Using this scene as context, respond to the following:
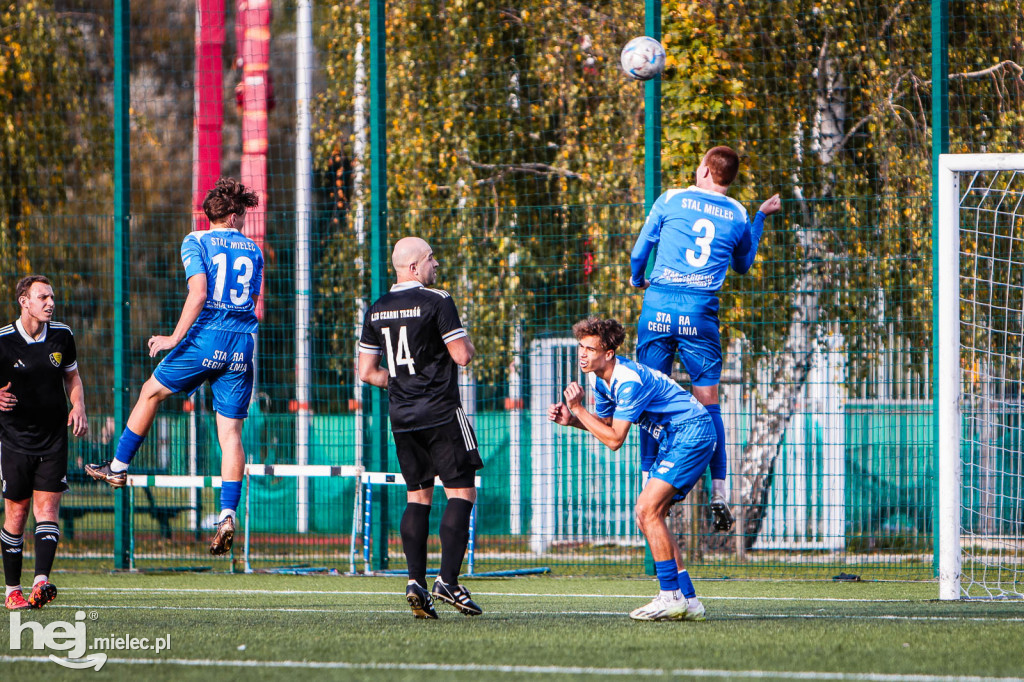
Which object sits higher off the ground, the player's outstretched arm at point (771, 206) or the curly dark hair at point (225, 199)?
the curly dark hair at point (225, 199)

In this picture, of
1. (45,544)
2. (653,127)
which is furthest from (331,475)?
(653,127)

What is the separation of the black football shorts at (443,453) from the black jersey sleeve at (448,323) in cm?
46

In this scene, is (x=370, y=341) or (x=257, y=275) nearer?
(x=370, y=341)

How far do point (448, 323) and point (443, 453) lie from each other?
2.46 ft

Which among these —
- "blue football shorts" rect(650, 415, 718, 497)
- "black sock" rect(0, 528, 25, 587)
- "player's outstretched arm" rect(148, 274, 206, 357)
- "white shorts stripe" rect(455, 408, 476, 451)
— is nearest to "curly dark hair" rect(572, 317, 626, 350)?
"blue football shorts" rect(650, 415, 718, 497)

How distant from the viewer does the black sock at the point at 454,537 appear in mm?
6708

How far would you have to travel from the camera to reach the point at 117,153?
11.7 m

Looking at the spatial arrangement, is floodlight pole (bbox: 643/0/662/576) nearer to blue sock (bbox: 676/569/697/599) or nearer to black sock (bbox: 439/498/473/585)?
blue sock (bbox: 676/569/697/599)

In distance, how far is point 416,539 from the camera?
6.85m

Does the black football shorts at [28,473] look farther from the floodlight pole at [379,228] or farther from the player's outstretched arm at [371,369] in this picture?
the floodlight pole at [379,228]

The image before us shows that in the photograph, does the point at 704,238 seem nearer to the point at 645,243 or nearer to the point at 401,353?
the point at 645,243

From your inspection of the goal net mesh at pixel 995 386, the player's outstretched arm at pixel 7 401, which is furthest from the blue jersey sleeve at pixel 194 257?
the goal net mesh at pixel 995 386

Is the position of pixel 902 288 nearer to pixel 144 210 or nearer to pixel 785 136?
pixel 785 136

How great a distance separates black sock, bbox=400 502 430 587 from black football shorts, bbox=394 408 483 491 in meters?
0.14
